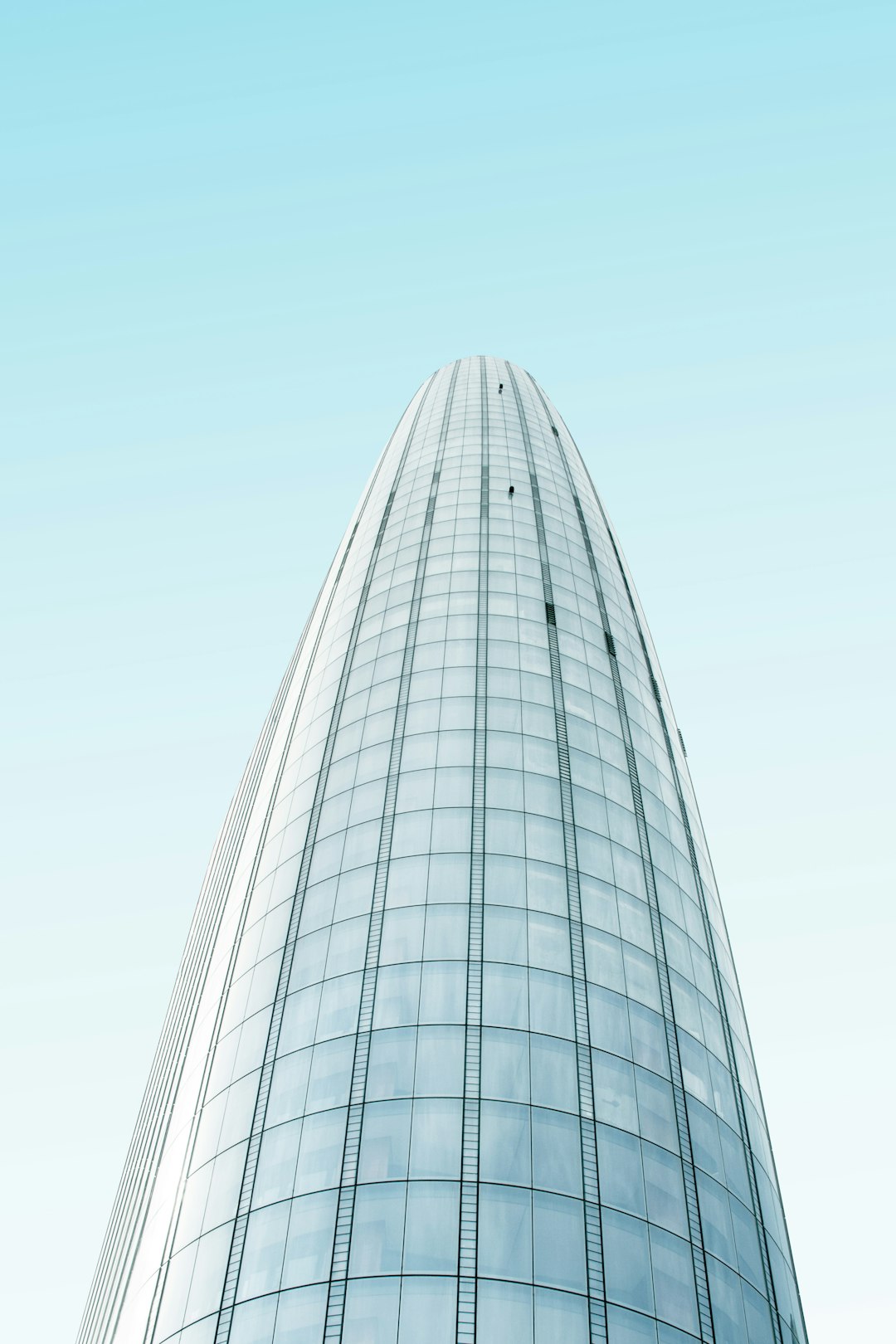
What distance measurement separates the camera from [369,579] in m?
62.8

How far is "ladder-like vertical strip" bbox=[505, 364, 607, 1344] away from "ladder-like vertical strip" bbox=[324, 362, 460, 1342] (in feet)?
21.9

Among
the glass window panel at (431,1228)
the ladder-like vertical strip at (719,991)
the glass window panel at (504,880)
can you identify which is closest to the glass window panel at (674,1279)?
the ladder-like vertical strip at (719,991)

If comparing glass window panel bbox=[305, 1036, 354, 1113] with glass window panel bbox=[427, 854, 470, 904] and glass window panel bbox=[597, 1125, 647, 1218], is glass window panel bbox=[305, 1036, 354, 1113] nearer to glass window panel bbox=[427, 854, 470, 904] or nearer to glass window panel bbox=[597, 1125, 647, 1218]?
glass window panel bbox=[427, 854, 470, 904]

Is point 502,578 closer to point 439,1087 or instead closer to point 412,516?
point 412,516

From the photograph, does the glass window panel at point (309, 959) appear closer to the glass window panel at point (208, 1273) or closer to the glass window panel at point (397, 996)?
the glass window panel at point (397, 996)

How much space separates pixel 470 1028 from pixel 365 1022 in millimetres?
3694

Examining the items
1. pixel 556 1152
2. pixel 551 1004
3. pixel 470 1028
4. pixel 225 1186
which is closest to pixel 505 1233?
pixel 556 1152

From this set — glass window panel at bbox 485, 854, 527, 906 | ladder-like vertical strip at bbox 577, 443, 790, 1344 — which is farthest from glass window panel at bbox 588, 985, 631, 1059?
ladder-like vertical strip at bbox 577, 443, 790, 1344

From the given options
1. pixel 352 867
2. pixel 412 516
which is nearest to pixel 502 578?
pixel 412 516

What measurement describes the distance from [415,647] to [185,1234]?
92.9ft

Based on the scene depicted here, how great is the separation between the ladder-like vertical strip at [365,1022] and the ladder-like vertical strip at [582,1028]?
21.9 ft

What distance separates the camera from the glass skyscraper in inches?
1137

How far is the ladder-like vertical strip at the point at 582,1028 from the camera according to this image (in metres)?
28.3

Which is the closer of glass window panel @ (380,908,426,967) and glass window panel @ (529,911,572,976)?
glass window panel @ (529,911,572,976)
